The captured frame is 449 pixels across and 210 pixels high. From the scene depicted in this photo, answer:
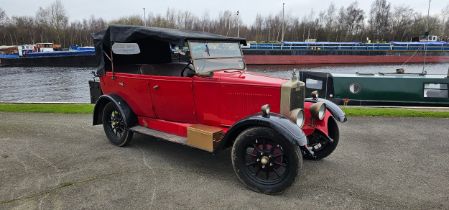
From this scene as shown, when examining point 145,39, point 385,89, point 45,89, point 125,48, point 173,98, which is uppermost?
point 145,39

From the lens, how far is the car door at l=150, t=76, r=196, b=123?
5520 mm

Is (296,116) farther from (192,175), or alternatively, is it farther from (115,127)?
(115,127)

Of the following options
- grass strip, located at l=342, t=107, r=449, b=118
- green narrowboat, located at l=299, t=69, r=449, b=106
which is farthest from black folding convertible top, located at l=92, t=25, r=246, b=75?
green narrowboat, located at l=299, t=69, r=449, b=106

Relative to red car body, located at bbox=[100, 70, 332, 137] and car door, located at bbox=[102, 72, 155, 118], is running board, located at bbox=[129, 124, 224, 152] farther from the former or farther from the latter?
car door, located at bbox=[102, 72, 155, 118]

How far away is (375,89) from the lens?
12969 mm

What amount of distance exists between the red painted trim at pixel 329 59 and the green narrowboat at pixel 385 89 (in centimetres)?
3430

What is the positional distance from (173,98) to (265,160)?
2.05m

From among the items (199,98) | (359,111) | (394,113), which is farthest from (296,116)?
(394,113)

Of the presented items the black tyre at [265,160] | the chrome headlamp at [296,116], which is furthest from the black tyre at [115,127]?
the chrome headlamp at [296,116]

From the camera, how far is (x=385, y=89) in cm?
1288

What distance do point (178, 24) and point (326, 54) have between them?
154ft

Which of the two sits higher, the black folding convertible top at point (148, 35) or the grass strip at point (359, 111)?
the black folding convertible top at point (148, 35)

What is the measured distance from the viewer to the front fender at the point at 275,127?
4.21 m

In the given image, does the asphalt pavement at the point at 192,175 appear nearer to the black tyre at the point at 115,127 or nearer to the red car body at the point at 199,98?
the black tyre at the point at 115,127
